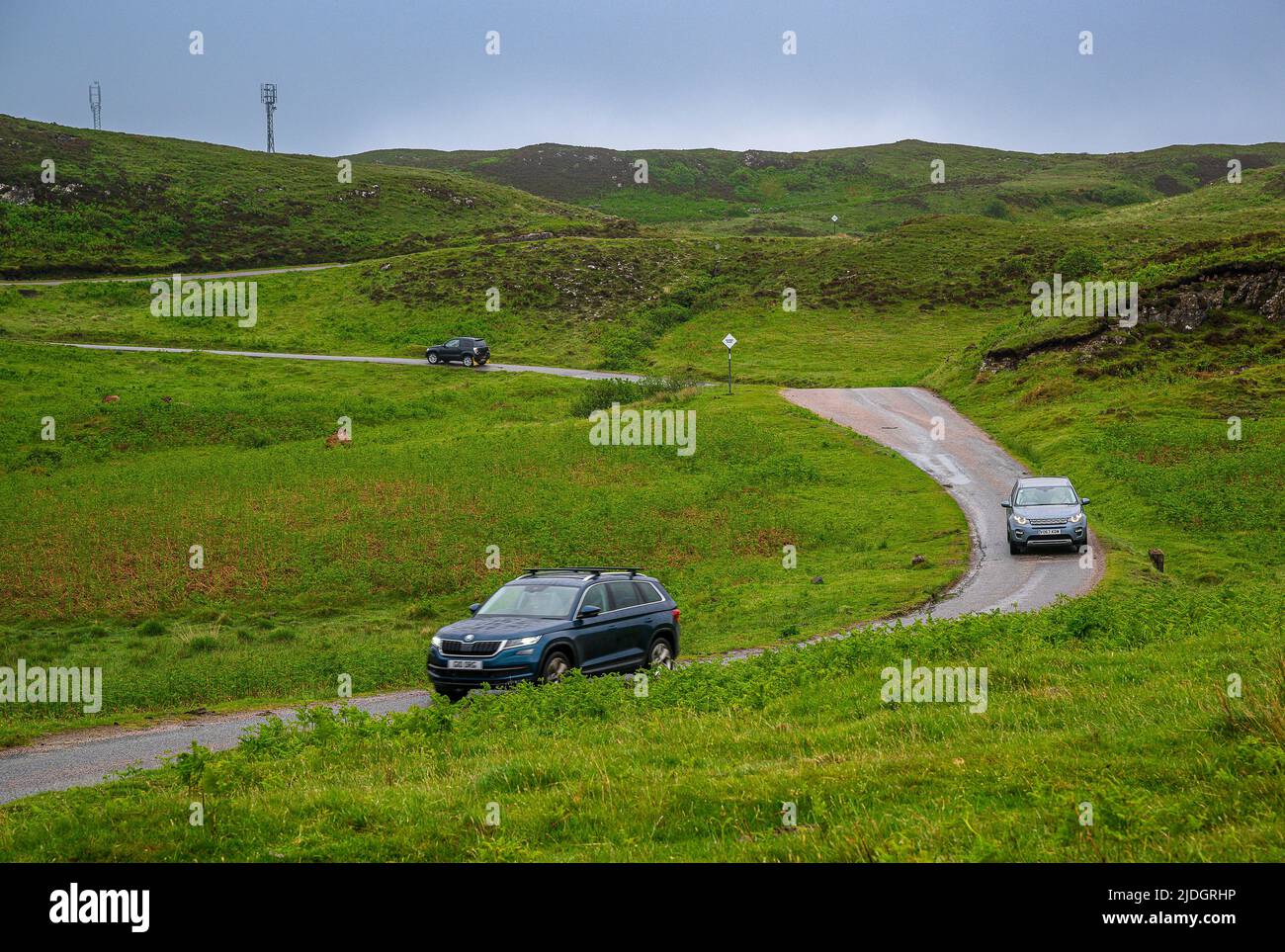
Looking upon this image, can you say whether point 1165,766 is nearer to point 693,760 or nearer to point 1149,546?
point 693,760

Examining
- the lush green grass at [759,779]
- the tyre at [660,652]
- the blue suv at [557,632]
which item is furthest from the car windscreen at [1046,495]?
the lush green grass at [759,779]

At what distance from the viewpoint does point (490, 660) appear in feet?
50.2

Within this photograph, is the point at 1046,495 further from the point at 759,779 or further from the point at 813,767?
the point at 759,779

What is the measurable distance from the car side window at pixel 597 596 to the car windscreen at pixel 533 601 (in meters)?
0.20

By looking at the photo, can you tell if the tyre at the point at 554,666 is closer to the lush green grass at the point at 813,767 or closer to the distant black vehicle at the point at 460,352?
the lush green grass at the point at 813,767

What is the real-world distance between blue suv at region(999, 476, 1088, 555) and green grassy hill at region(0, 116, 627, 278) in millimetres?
85808

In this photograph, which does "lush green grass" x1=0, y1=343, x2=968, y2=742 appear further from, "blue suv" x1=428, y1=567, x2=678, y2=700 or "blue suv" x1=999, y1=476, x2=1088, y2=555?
"blue suv" x1=428, y1=567, x2=678, y2=700

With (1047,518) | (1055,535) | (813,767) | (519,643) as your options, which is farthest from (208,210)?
(813,767)

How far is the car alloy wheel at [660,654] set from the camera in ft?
58.1

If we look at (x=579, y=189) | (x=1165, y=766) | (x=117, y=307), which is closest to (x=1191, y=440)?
(x=1165, y=766)

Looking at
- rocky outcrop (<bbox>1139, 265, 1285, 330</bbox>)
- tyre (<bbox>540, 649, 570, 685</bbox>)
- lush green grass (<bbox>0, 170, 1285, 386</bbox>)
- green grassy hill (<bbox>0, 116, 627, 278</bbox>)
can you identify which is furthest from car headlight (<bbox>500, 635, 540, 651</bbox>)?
green grassy hill (<bbox>0, 116, 627, 278</bbox>)

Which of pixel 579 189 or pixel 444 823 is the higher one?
pixel 579 189

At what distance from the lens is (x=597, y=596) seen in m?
17.1
